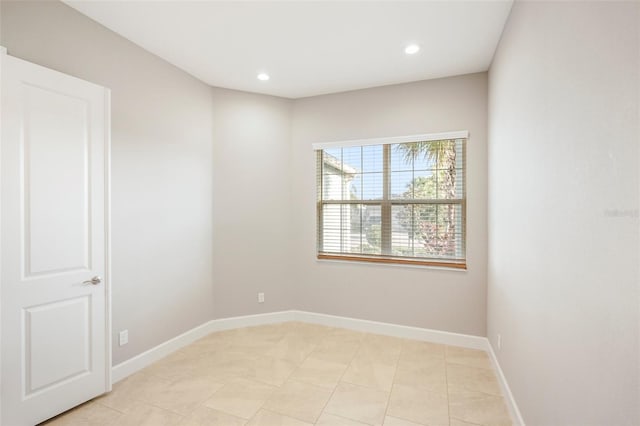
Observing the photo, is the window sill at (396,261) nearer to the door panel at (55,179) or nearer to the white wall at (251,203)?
the white wall at (251,203)

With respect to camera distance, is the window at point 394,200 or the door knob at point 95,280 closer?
the door knob at point 95,280

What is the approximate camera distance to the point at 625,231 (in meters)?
0.91

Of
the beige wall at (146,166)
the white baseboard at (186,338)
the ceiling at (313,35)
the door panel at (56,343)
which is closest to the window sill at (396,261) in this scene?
the white baseboard at (186,338)

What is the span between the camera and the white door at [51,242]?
1861 millimetres

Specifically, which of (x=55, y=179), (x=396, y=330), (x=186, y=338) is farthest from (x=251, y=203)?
(x=396, y=330)

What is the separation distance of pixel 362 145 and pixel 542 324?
2612 millimetres

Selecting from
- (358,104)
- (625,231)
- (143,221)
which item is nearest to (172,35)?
(143,221)

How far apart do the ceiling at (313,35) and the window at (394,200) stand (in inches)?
31.2

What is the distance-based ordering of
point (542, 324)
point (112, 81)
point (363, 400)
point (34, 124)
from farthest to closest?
1. point (112, 81)
2. point (363, 400)
3. point (34, 124)
4. point (542, 324)

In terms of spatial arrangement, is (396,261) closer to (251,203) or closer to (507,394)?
(507,394)

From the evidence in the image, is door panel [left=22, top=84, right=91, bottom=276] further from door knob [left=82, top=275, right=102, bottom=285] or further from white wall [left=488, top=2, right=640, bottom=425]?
white wall [left=488, top=2, right=640, bottom=425]

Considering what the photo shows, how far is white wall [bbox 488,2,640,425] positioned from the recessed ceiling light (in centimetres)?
73

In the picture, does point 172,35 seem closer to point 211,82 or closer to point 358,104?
point 211,82

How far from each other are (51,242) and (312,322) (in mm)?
2789
